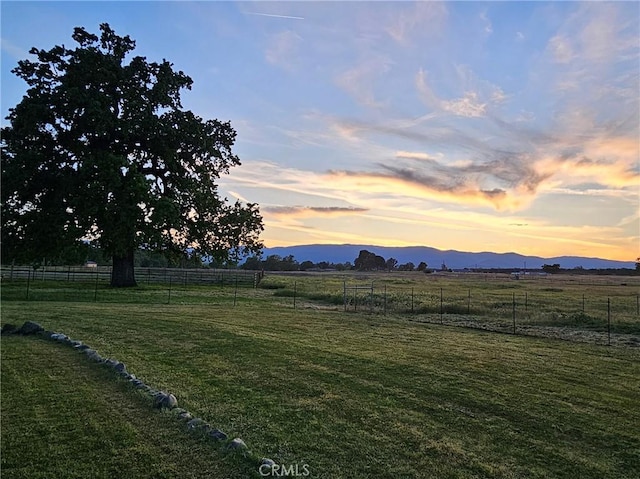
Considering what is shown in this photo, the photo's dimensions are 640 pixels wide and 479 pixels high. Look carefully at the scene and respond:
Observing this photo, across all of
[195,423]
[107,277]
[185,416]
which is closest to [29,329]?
[185,416]

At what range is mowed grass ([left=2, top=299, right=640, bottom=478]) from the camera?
15.8ft

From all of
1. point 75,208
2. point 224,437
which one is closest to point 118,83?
point 75,208

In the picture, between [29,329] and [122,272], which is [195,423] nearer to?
[29,329]

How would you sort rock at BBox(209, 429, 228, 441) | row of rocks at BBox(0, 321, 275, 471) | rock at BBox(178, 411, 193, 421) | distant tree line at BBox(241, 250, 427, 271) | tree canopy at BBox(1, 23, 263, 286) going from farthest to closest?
distant tree line at BBox(241, 250, 427, 271)
tree canopy at BBox(1, 23, 263, 286)
rock at BBox(178, 411, 193, 421)
rock at BBox(209, 429, 228, 441)
row of rocks at BBox(0, 321, 275, 471)

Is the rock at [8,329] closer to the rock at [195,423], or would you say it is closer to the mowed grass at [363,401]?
the mowed grass at [363,401]

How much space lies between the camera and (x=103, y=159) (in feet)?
76.5

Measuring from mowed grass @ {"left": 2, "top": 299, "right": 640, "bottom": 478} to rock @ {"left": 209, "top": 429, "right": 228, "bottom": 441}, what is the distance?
155 millimetres

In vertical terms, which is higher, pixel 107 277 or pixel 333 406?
pixel 107 277

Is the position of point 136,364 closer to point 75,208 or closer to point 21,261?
point 75,208

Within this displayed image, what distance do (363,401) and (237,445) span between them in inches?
99.2

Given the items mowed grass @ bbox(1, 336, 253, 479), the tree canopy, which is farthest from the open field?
the tree canopy

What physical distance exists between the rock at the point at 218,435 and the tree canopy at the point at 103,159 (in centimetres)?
1960

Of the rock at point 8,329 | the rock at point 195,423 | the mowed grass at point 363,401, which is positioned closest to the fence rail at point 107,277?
the rock at point 8,329

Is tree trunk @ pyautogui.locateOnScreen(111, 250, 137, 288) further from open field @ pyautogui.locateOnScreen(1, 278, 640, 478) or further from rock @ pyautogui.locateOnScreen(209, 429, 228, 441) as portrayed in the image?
rock @ pyautogui.locateOnScreen(209, 429, 228, 441)
